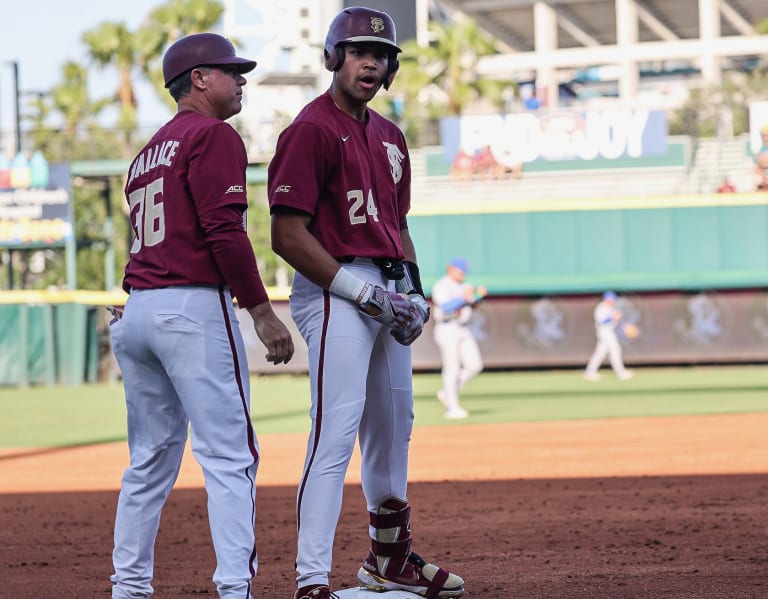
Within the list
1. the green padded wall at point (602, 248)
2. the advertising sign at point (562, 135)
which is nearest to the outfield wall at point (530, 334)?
the green padded wall at point (602, 248)

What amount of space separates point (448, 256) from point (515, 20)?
42166mm

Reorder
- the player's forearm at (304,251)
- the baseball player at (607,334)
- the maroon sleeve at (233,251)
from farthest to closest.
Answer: the baseball player at (607,334)
the player's forearm at (304,251)
the maroon sleeve at (233,251)

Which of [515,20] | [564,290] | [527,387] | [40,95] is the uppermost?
[515,20]

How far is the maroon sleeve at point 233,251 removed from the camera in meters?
4.25

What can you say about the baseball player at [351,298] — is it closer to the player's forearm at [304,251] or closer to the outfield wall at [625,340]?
the player's forearm at [304,251]

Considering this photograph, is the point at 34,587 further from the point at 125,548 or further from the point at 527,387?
the point at 527,387

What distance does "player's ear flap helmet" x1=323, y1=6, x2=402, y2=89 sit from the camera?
4.76 metres

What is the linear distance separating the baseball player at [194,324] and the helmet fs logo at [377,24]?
Result: 551 millimetres

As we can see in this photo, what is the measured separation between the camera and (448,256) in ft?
94.5

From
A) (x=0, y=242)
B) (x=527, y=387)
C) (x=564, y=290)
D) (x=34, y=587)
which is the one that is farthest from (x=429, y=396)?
(x=34, y=587)

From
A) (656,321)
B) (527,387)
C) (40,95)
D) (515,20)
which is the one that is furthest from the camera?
(515,20)

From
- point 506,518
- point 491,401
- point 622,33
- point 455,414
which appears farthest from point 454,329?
point 622,33

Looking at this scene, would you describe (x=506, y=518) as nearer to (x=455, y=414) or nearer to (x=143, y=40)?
(x=455, y=414)

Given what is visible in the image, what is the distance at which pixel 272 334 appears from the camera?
4305 millimetres
